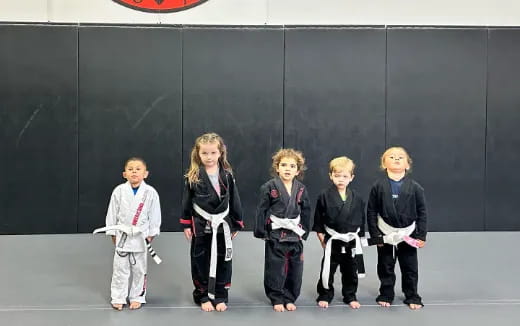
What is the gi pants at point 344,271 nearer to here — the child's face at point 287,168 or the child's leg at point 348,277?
the child's leg at point 348,277

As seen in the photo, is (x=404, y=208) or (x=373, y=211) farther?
(x=373, y=211)

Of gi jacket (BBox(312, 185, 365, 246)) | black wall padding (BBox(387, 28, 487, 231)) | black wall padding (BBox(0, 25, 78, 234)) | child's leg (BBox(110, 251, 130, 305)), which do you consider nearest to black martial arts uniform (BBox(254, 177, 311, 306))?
gi jacket (BBox(312, 185, 365, 246))

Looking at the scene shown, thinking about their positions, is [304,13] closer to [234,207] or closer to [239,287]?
[234,207]

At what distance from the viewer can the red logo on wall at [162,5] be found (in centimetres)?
712

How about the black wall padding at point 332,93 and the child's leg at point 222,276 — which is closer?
the child's leg at point 222,276

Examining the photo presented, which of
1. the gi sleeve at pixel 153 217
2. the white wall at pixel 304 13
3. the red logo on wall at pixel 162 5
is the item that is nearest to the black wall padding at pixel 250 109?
the white wall at pixel 304 13

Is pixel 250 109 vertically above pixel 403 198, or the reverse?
pixel 250 109

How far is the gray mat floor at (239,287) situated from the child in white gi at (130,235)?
147 millimetres

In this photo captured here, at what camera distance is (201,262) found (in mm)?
4195

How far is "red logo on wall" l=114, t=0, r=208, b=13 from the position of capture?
712 cm

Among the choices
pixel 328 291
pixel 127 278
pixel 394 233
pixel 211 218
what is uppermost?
pixel 211 218

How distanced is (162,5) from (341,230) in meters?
4.45

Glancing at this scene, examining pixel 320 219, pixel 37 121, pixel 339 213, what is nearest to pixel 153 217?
pixel 320 219

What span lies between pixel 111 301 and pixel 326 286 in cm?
171
